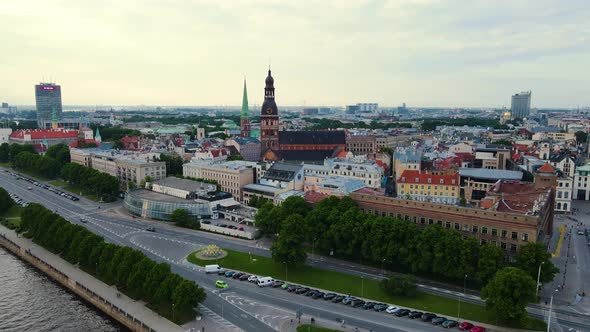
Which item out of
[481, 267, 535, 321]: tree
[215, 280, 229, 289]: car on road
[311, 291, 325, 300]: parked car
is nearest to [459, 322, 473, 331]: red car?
[481, 267, 535, 321]: tree

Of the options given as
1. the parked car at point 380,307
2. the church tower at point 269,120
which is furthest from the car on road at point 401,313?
the church tower at point 269,120

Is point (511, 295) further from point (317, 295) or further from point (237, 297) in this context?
point (237, 297)

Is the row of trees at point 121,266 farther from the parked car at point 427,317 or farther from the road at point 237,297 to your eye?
the parked car at point 427,317

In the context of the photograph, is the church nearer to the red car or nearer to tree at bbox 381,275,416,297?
tree at bbox 381,275,416,297

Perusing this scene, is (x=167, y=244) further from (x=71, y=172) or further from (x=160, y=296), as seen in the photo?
(x=71, y=172)

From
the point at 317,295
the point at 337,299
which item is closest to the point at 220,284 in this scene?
the point at 317,295

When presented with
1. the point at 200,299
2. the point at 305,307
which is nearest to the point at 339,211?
the point at 305,307
